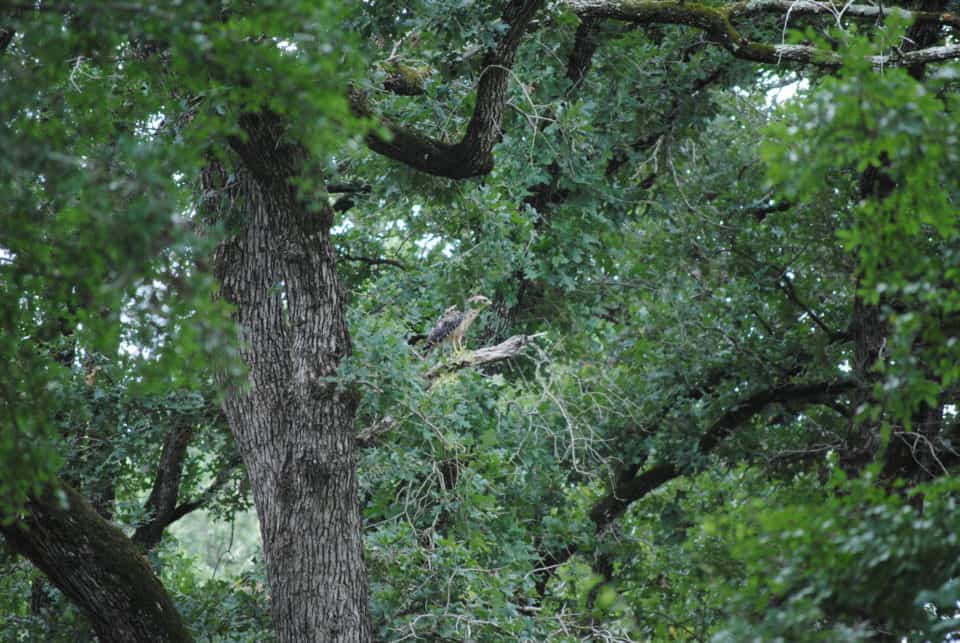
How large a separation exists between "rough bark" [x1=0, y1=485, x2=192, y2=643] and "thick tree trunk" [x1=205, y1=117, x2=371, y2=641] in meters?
0.70

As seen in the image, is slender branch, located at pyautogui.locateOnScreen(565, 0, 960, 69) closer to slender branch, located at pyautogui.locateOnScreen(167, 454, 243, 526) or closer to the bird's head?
Answer: the bird's head

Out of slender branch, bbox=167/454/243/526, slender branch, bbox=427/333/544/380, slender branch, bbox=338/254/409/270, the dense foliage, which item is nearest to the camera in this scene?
the dense foliage

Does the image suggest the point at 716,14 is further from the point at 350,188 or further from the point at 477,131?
the point at 350,188

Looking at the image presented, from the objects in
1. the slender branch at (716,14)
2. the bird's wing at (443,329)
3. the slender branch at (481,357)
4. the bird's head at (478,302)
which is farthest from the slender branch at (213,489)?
the slender branch at (716,14)

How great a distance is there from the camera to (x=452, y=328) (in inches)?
320

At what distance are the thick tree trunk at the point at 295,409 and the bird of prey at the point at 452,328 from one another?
1.63 meters

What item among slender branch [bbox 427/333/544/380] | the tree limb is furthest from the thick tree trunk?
slender branch [bbox 427/333/544/380]

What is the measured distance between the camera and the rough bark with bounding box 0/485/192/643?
563 cm

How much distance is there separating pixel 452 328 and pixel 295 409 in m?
2.00

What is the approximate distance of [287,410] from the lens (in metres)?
6.38

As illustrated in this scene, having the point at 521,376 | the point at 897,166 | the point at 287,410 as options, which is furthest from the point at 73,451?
the point at 897,166

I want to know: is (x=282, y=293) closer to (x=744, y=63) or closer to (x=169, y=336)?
(x=169, y=336)

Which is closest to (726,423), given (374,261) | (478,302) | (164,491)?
(478,302)

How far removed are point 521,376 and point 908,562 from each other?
7110 mm
